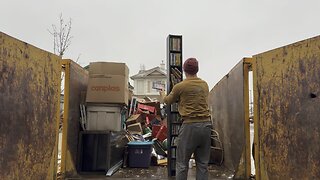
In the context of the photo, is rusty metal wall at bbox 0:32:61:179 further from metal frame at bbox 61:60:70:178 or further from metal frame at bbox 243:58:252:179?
metal frame at bbox 243:58:252:179

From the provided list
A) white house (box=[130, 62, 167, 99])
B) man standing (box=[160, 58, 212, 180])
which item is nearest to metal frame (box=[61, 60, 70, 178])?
man standing (box=[160, 58, 212, 180])

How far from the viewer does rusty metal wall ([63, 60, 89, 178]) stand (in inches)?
180

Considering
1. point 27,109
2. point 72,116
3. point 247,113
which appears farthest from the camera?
point 72,116

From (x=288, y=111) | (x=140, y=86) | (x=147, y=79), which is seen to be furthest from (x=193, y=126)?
(x=140, y=86)

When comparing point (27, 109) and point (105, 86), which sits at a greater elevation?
point (105, 86)

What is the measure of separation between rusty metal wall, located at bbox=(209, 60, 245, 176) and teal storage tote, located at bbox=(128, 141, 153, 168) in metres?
1.49

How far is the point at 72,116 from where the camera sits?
15.6ft

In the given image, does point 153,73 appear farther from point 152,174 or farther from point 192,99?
point 192,99

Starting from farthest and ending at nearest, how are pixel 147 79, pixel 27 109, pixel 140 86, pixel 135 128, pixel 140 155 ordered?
pixel 140 86 → pixel 147 79 → pixel 135 128 → pixel 140 155 → pixel 27 109

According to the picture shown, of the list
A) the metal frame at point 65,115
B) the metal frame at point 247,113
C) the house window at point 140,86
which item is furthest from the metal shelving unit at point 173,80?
the house window at point 140,86

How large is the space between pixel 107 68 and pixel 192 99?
2.16 m

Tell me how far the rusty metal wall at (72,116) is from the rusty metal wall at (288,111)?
2746 millimetres

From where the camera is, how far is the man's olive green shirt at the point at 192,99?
3244 mm

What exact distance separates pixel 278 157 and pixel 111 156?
2.78 m
